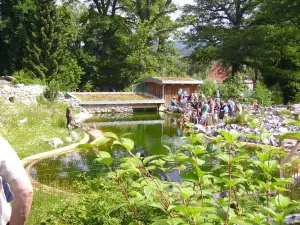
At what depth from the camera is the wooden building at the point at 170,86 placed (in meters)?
23.3

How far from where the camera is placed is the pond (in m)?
7.59

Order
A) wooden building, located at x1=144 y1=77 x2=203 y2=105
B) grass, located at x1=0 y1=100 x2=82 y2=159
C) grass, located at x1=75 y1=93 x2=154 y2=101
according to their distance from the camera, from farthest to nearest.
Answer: wooden building, located at x1=144 y1=77 x2=203 y2=105 < grass, located at x1=75 y1=93 x2=154 y2=101 < grass, located at x1=0 y1=100 x2=82 y2=159

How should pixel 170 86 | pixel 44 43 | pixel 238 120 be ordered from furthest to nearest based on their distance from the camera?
pixel 44 43 < pixel 170 86 < pixel 238 120

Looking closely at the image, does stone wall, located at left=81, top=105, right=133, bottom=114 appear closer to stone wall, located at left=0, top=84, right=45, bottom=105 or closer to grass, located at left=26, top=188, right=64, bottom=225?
stone wall, located at left=0, top=84, right=45, bottom=105

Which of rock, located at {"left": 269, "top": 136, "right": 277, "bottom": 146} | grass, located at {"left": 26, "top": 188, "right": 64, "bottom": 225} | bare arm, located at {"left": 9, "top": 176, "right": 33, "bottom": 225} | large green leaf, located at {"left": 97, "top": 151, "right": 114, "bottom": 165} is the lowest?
grass, located at {"left": 26, "top": 188, "right": 64, "bottom": 225}

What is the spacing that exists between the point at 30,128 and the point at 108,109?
10.0 metres

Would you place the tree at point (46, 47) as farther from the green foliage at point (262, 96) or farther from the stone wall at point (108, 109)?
the green foliage at point (262, 96)

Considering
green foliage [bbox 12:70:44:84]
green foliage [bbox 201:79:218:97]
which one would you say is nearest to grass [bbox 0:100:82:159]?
green foliage [bbox 12:70:44:84]

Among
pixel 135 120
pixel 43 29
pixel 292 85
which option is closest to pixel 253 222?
pixel 135 120

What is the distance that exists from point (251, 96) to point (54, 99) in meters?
11.2

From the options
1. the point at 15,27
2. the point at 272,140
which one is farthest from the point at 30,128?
the point at 15,27

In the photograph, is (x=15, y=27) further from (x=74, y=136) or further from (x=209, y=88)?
(x=74, y=136)

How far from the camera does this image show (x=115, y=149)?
10742 mm

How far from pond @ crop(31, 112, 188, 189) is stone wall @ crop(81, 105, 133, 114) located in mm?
1206
